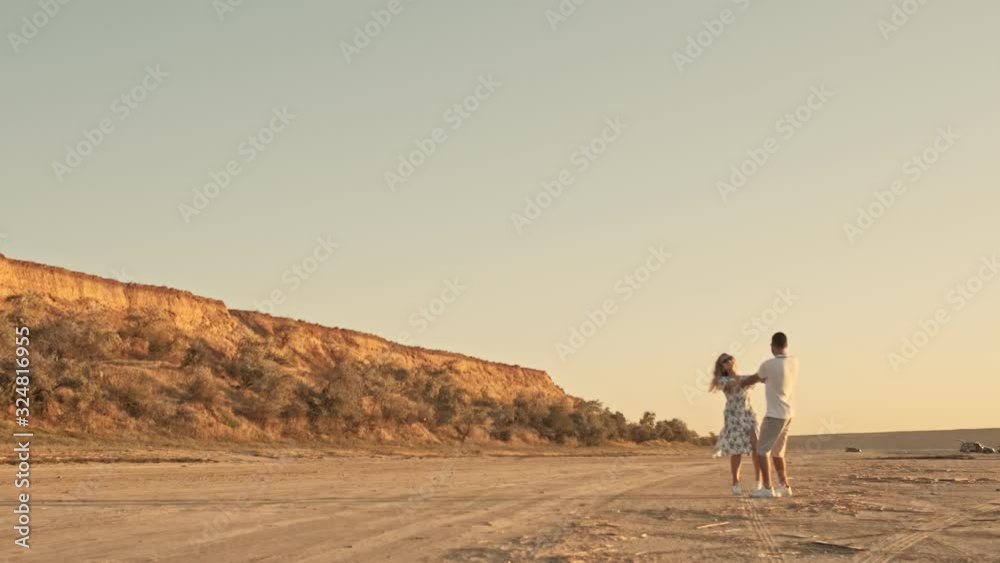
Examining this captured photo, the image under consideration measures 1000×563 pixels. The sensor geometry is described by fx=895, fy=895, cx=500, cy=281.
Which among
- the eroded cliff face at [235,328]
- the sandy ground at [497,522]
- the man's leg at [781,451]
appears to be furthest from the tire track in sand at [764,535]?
the eroded cliff face at [235,328]

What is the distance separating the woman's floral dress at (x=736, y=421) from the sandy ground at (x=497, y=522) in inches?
30.7

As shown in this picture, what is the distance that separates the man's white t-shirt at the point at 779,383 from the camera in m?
12.0

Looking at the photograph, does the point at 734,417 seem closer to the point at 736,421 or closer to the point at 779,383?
the point at 736,421

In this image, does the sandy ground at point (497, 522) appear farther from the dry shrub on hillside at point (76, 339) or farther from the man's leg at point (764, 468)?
the dry shrub on hillside at point (76, 339)

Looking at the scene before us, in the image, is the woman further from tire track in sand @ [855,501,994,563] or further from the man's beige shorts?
tire track in sand @ [855,501,994,563]

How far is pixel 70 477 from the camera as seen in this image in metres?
15.9

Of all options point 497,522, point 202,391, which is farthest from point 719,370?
point 202,391

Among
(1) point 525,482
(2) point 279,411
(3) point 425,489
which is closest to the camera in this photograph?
(3) point 425,489

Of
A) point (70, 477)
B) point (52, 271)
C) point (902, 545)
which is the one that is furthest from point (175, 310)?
point (902, 545)

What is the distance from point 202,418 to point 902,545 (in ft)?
108

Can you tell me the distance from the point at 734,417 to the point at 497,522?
4701mm

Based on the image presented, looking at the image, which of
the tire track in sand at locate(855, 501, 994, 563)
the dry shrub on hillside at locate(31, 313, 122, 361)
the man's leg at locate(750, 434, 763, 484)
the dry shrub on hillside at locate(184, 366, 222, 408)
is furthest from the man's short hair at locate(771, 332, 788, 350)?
the dry shrub on hillside at locate(31, 313, 122, 361)

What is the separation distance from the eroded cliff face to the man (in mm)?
50151

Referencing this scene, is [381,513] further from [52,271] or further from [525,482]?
[52,271]
